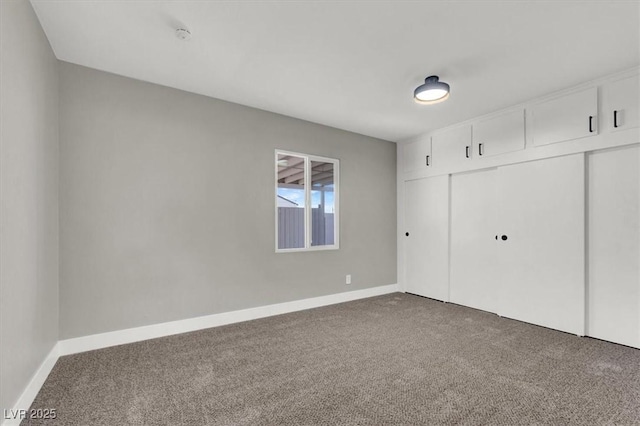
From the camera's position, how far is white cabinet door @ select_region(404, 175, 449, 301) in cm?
463

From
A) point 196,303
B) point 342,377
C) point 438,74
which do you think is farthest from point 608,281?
point 196,303

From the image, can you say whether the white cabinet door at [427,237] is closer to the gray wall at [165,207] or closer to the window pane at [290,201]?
the gray wall at [165,207]

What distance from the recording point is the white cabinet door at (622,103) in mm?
2840

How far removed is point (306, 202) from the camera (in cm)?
432

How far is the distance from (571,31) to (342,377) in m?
3.11

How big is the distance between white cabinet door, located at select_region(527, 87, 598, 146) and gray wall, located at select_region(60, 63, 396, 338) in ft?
8.69

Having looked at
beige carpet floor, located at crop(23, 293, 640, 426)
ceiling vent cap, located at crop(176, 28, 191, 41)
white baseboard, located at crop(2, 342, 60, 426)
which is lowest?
beige carpet floor, located at crop(23, 293, 640, 426)

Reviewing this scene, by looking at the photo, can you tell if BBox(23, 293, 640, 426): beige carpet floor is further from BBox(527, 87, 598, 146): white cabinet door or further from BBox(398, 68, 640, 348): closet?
BBox(527, 87, 598, 146): white cabinet door

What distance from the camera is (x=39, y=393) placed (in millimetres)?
2080

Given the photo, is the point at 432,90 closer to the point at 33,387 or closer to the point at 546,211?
the point at 546,211

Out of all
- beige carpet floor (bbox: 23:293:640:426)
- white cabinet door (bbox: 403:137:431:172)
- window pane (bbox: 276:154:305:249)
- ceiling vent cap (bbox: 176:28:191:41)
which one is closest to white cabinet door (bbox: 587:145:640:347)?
beige carpet floor (bbox: 23:293:640:426)

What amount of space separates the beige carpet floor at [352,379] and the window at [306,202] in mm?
1261

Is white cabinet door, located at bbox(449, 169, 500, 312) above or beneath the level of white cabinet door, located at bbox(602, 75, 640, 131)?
beneath

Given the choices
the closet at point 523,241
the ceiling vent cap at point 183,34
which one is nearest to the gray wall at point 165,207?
the ceiling vent cap at point 183,34
